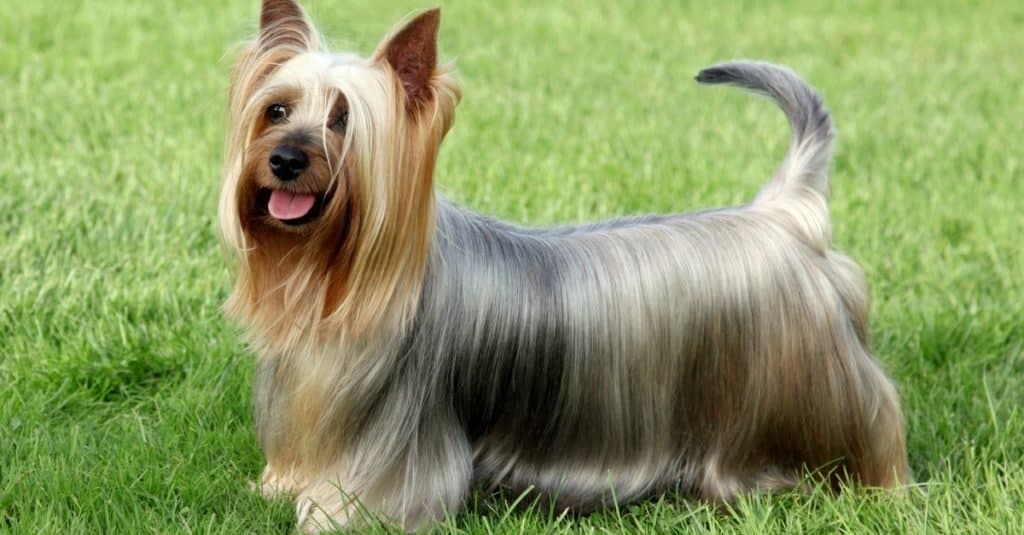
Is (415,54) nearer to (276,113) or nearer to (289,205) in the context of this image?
(276,113)

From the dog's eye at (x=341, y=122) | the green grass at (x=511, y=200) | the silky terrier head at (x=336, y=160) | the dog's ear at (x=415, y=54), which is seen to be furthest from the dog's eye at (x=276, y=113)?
the green grass at (x=511, y=200)

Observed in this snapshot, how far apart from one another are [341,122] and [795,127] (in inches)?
64.9

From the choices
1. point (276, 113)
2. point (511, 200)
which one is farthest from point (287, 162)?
point (511, 200)

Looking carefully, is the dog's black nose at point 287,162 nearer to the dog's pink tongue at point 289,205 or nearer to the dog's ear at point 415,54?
the dog's pink tongue at point 289,205

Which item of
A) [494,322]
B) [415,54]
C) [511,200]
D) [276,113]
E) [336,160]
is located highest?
[415,54]

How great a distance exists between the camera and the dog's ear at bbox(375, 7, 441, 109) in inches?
141

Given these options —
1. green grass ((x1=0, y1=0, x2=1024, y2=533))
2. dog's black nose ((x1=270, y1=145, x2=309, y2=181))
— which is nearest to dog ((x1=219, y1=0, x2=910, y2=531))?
dog's black nose ((x1=270, y1=145, x2=309, y2=181))

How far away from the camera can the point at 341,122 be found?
3.69 meters

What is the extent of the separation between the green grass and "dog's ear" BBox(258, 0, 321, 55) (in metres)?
0.22

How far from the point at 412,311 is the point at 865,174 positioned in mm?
4798

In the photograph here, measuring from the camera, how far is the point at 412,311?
3801 mm

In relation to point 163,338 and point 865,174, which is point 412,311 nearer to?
point 163,338

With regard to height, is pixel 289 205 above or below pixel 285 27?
below

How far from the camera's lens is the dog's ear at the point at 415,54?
3.57 m
